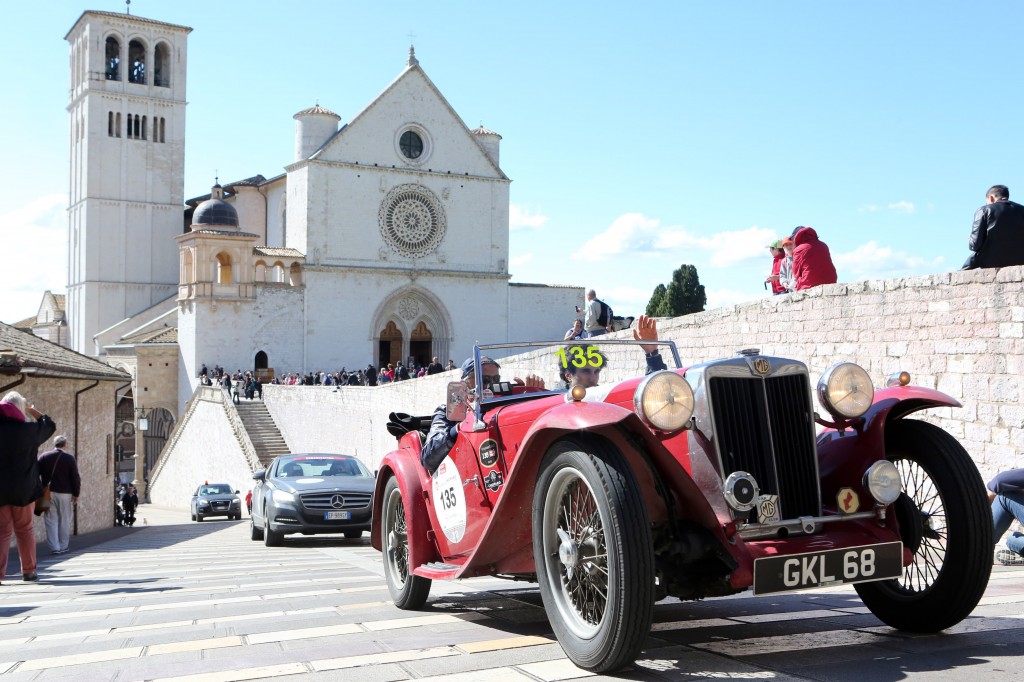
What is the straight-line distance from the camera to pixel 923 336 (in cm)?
1132

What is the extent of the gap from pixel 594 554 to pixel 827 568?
0.96 metres

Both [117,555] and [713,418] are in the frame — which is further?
[117,555]

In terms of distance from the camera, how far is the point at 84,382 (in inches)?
846

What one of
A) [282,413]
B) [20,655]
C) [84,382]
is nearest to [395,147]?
[282,413]

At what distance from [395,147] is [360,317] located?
30.6 feet

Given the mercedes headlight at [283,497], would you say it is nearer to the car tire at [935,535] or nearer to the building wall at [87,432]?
the building wall at [87,432]

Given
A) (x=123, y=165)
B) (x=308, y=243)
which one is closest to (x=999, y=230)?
(x=308, y=243)

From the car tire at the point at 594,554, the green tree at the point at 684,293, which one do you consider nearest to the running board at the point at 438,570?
the car tire at the point at 594,554

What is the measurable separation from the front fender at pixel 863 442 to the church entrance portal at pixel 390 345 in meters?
51.4

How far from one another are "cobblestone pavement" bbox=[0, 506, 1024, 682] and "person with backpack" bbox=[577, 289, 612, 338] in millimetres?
9218

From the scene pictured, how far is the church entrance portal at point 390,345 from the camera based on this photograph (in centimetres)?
5616

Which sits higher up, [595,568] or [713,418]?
[713,418]

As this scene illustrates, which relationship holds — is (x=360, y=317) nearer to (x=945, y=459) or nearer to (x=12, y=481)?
(x=12, y=481)

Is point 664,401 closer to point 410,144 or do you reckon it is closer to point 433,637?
point 433,637
